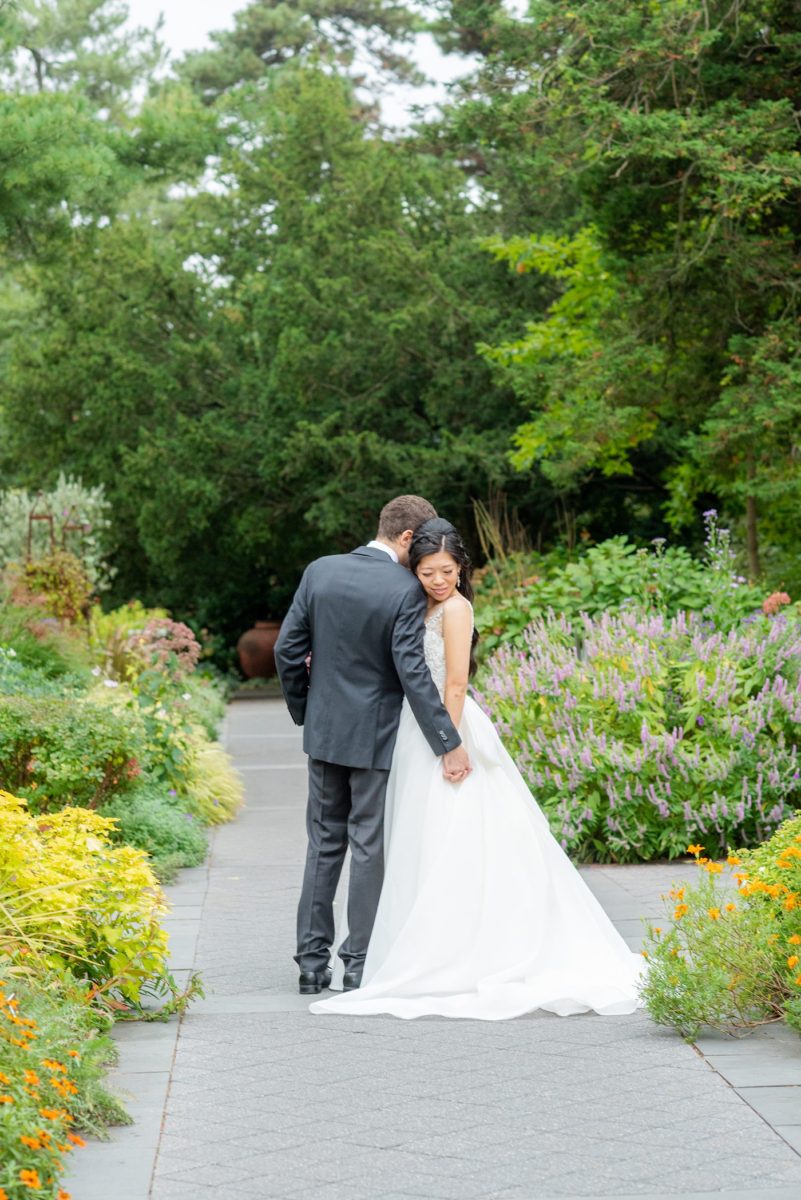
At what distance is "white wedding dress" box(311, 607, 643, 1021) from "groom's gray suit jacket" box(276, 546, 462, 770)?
12 centimetres

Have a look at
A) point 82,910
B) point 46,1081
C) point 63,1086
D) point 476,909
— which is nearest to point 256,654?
point 476,909

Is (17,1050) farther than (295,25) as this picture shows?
No

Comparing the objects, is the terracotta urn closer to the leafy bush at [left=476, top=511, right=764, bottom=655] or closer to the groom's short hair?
the leafy bush at [left=476, top=511, right=764, bottom=655]

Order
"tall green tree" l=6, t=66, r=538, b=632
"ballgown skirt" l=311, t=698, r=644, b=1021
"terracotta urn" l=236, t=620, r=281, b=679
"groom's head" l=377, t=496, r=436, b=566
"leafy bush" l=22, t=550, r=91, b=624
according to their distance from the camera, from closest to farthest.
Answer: "ballgown skirt" l=311, t=698, r=644, b=1021 < "groom's head" l=377, t=496, r=436, b=566 < "leafy bush" l=22, t=550, r=91, b=624 < "tall green tree" l=6, t=66, r=538, b=632 < "terracotta urn" l=236, t=620, r=281, b=679

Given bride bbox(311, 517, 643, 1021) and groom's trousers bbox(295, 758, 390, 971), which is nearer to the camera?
bride bbox(311, 517, 643, 1021)

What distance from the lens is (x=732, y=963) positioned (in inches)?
207

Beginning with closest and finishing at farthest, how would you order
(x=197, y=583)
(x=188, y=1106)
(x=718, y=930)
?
(x=188, y=1106), (x=718, y=930), (x=197, y=583)

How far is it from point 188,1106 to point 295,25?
3864cm

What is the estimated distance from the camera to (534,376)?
→ 19.1 meters

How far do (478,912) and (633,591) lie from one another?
6081 mm

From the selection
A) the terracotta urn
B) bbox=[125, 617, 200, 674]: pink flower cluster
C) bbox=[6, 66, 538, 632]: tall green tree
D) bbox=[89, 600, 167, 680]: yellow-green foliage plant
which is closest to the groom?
bbox=[125, 617, 200, 674]: pink flower cluster

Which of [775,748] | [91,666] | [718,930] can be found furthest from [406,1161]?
[91,666]

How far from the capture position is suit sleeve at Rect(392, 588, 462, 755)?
6117 millimetres

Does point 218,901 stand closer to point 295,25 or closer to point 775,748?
point 775,748
